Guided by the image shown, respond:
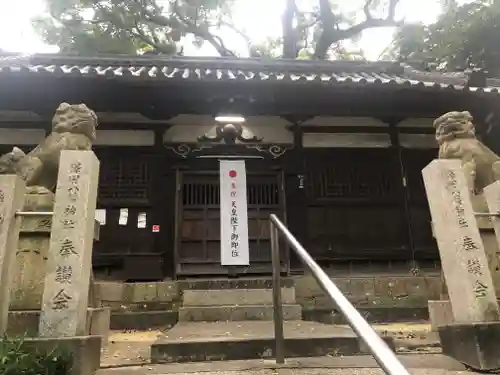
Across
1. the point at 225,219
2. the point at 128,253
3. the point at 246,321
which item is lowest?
the point at 246,321

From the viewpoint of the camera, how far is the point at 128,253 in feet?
25.6

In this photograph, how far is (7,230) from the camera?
3369 mm

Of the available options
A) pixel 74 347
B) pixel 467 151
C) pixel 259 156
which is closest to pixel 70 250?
pixel 74 347

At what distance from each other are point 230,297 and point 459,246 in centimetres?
381

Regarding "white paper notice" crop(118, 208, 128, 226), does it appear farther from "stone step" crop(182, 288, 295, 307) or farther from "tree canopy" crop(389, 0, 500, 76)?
"tree canopy" crop(389, 0, 500, 76)

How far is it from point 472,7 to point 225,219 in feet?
47.5

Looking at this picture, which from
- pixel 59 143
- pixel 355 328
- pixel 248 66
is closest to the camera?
pixel 355 328

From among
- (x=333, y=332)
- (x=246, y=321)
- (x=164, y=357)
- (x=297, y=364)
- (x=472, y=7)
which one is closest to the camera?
(x=297, y=364)

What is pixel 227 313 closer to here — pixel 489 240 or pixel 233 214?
pixel 233 214

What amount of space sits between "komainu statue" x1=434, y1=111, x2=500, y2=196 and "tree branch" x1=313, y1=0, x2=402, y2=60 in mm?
12306

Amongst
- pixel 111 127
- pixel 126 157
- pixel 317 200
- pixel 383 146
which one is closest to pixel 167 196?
pixel 126 157

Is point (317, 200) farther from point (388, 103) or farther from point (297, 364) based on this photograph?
point (297, 364)

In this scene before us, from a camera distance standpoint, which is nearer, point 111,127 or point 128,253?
point 128,253

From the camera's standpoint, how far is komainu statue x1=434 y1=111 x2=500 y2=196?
5414 millimetres
